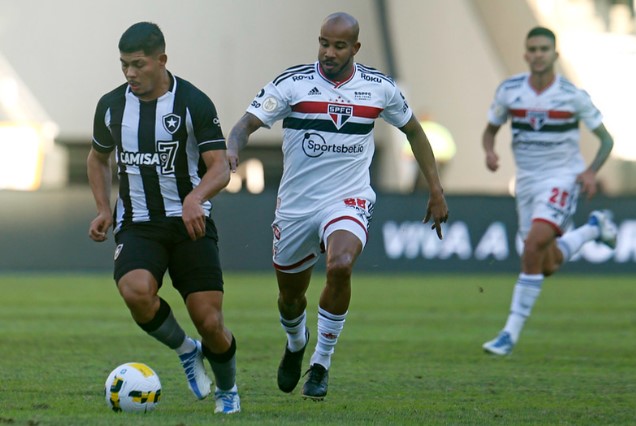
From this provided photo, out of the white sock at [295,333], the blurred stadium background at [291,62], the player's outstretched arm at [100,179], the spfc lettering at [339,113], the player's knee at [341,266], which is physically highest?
the spfc lettering at [339,113]

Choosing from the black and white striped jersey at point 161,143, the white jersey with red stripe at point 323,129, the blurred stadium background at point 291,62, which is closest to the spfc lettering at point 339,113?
the white jersey with red stripe at point 323,129

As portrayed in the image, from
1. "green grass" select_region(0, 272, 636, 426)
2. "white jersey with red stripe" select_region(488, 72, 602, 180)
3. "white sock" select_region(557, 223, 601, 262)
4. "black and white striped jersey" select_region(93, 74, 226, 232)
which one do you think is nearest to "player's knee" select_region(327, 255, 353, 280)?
"green grass" select_region(0, 272, 636, 426)

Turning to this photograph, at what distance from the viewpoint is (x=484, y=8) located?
30.4 m

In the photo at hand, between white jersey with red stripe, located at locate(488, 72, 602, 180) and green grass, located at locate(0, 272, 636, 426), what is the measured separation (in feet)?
4.84

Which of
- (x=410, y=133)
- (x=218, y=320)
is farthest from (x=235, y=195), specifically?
(x=218, y=320)

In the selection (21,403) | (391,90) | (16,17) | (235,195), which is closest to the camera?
(21,403)

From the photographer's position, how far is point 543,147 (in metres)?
11.2

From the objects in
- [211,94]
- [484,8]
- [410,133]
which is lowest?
[211,94]

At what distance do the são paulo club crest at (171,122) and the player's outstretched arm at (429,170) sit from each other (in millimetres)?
1737

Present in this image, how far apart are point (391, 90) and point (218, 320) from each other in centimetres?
195

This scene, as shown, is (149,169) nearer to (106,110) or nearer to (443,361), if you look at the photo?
(106,110)

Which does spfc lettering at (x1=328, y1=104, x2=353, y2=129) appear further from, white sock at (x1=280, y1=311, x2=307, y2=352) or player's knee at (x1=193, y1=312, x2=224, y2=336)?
player's knee at (x1=193, y1=312, x2=224, y2=336)

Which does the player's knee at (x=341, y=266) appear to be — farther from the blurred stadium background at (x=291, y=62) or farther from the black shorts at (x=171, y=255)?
the blurred stadium background at (x=291, y=62)

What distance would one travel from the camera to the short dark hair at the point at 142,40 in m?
6.90
